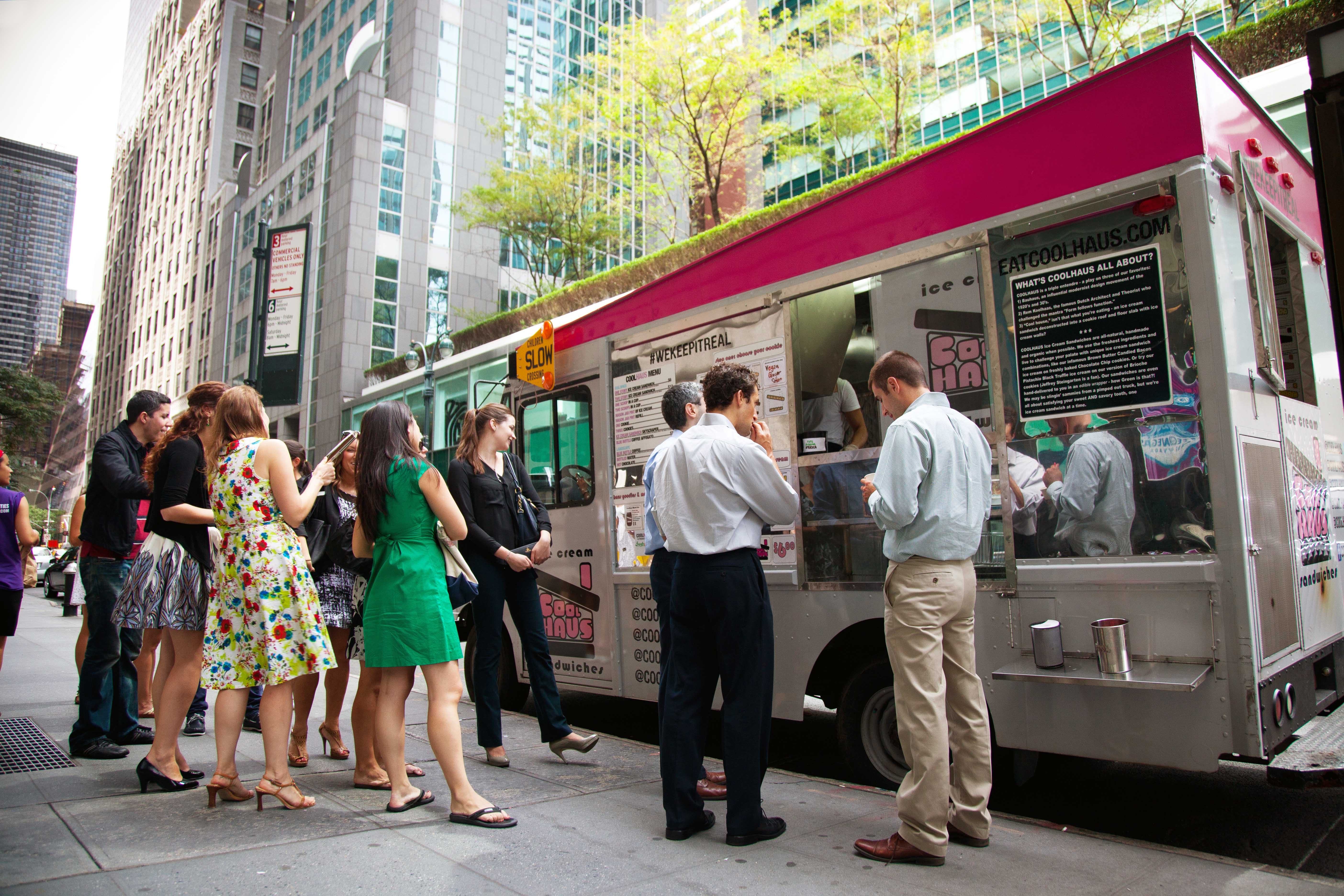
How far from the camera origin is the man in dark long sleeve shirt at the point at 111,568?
4.58m

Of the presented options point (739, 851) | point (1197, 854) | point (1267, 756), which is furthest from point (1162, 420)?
point (739, 851)

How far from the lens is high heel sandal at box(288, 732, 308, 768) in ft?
14.8

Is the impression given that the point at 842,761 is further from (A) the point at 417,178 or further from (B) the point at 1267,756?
(A) the point at 417,178

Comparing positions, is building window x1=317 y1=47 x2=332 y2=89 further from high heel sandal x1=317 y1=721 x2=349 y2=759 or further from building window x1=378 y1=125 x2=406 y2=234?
high heel sandal x1=317 y1=721 x2=349 y2=759

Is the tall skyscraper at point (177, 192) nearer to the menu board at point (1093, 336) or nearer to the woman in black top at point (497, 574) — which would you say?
the woman in black top at point (497, 574)

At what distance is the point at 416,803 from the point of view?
142 inches

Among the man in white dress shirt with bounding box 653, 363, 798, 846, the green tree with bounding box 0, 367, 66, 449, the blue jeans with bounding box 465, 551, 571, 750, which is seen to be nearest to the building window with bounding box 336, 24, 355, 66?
the green tree with bounding box 0, 367, 66, 449

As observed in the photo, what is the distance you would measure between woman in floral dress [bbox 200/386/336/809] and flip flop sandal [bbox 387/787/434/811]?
0.36 m

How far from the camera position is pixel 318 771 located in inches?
174

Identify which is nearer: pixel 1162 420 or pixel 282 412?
pixel 1162 420

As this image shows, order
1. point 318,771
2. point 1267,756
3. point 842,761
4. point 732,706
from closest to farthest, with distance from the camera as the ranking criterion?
point 1267,756
point 732,706
point 318,771
point 842,761

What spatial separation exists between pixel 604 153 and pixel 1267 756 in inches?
1433

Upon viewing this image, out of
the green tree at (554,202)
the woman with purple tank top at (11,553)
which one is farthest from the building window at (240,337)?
the woman with purple tank top at (11,553)

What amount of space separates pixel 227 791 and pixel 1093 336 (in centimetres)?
404
